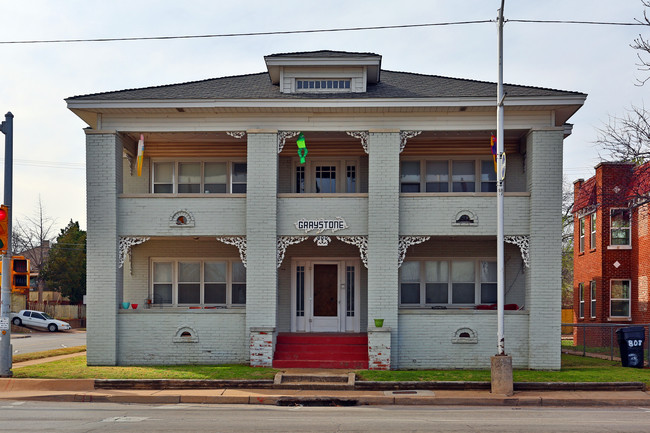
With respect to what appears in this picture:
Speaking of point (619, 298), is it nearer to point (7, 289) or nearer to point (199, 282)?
point (199, 282)

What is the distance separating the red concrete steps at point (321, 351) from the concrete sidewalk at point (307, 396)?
2.45m

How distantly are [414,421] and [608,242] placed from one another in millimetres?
21383

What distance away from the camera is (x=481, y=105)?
19203mm

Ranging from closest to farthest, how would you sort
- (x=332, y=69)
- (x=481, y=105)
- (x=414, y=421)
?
(x=414, y=421), (x=481, y=105), (x=332, y=69)

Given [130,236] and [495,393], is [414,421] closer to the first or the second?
[495,393]

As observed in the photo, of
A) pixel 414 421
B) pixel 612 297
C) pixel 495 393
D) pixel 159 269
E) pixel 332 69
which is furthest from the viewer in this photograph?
pixel 612 297

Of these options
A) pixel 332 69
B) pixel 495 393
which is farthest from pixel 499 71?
pixel 495 393

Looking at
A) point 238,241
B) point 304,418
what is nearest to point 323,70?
point 238,241

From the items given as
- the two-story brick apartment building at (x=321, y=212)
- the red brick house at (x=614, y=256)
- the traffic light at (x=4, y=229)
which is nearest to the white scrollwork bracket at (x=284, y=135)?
the two-story brick apartment building at (x=321, y=212)

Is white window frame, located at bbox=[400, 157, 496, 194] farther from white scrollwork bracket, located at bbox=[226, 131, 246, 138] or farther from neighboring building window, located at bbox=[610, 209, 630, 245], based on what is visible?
neighboring building window, located at bbox=[610, 209, 630, 245]

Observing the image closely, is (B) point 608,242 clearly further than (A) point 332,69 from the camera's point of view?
Yes

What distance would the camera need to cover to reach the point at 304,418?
12.9 meters

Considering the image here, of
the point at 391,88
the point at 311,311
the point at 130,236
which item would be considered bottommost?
the point at 311,311

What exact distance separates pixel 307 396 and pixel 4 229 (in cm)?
860
